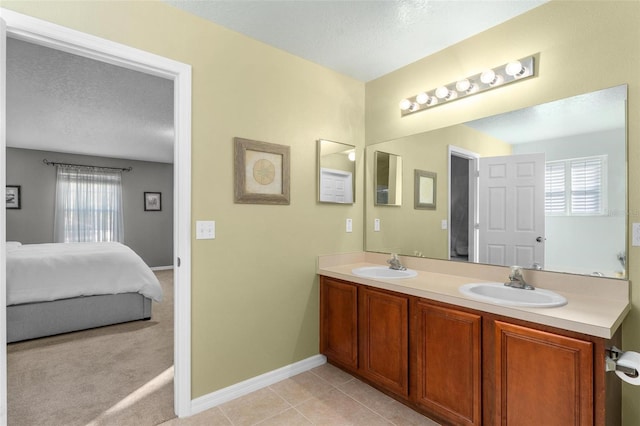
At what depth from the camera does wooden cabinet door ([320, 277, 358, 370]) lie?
2305 mm

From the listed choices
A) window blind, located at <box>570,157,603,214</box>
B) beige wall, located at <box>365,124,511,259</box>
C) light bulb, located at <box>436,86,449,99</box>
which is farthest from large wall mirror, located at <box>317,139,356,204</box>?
window blind, located at <box>570,157,603,214</box>

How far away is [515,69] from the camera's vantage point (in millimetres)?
1916

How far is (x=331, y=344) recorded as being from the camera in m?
2.51

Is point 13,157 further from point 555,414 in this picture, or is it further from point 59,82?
point 555,414

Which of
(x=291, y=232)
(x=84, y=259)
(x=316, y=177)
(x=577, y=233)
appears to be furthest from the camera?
(x=84, y=259)

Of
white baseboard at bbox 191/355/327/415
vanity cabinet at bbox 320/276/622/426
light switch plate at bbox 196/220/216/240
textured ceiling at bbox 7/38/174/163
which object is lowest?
white baseboard at bbox 191/355/327/415

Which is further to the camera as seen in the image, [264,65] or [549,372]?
[264,65]

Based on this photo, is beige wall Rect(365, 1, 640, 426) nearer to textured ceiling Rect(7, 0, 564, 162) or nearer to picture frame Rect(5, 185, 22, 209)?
textured ceiling Rect(7, 0, 564, 162)

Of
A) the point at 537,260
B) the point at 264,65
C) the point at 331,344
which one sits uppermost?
the point at 264,65

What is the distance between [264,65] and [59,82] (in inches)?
82.7

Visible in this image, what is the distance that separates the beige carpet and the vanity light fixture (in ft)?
8.98

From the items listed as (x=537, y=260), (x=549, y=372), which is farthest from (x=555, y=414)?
(x=537, y=260)

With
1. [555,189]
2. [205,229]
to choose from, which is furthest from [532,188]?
[205,229]

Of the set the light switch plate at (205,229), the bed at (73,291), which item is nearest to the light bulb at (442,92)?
the light switch plate at (205,229)
